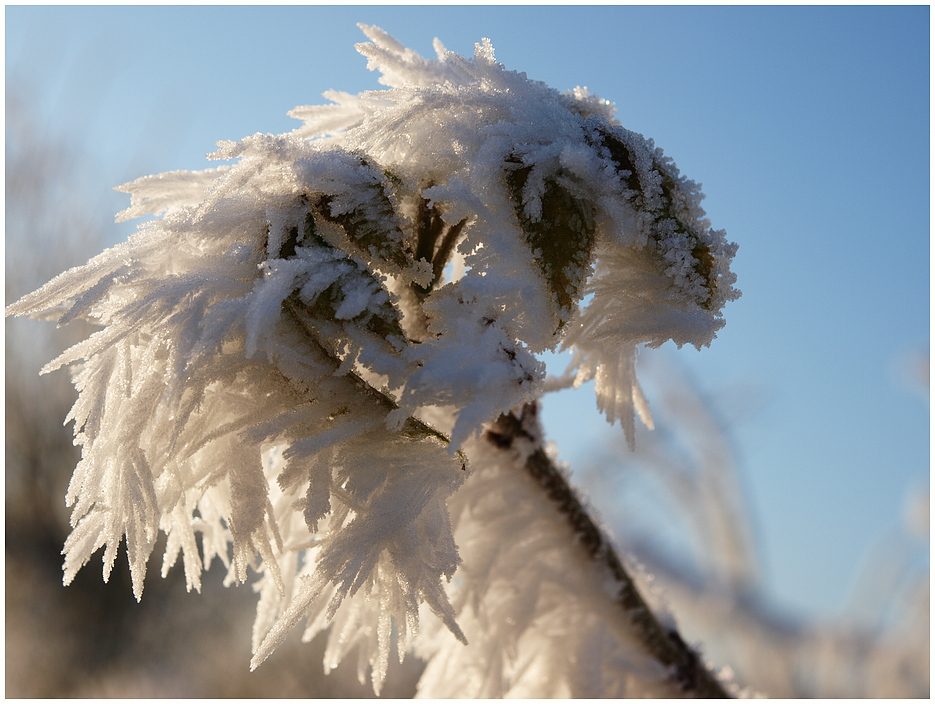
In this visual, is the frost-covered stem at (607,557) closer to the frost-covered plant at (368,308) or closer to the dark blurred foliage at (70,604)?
the frost-covered plant at (368,308)

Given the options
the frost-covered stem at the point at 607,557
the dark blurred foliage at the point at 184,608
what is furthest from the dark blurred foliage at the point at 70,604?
the frost-covered stem at the point at 607,557

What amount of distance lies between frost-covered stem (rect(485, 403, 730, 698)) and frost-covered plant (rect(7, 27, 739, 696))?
11 cm

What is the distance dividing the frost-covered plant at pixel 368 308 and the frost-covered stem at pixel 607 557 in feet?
0.37

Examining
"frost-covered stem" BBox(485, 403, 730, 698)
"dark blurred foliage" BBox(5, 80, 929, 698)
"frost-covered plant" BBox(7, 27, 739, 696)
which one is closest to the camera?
"frost-covered plant" BBox(7, 27, 739, 696)

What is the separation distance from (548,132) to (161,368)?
0.64ft

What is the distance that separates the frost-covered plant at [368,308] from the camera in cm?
25

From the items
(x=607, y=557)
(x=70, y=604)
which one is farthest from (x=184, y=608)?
(x=607, y=557)

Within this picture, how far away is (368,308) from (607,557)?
0.28 meters

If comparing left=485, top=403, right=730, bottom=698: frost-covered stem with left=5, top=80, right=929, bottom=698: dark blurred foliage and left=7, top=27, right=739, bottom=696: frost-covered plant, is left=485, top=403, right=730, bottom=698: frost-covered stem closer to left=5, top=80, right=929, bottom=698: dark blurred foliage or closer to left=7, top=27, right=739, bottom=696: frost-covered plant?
left=7, top=27, right=739, bottom=696: frost-covered plant

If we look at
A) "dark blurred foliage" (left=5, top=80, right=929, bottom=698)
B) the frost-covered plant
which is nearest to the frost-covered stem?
the frost-covered plant

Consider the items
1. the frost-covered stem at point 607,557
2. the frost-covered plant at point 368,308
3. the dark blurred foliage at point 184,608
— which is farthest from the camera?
the dark blurred foliage at point 184,608

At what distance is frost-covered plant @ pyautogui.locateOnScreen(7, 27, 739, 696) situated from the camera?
0.25 metres

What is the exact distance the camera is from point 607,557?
1.46 ft

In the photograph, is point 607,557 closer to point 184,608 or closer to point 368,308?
point 368,308
